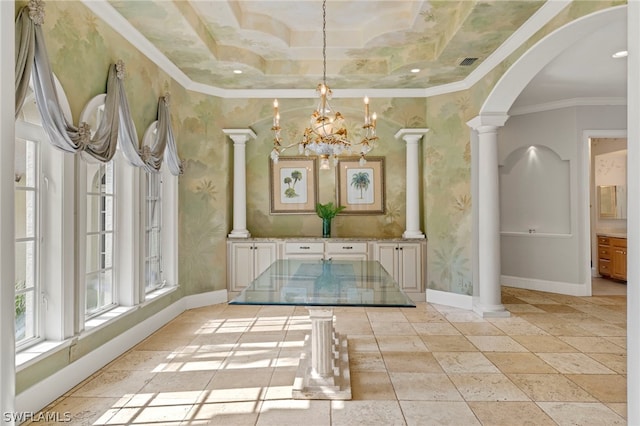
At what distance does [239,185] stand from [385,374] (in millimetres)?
3595

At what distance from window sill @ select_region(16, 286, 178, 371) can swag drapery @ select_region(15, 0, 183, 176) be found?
55.4 inches

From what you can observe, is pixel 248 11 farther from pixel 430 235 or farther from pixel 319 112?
pixel 430 235

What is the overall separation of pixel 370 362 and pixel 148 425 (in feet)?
5.88

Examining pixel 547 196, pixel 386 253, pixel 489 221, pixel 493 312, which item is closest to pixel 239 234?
pixel 386 253

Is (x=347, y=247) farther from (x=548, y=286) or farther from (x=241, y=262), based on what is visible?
(x=548, y=286)

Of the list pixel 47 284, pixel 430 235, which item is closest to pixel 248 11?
pixel 47 284

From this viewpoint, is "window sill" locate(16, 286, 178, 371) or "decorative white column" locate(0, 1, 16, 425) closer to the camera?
"decorative white column" locate(0, 1, 16, 425)

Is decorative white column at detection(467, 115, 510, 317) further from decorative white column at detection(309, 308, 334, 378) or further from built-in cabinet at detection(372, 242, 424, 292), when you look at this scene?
decorative white column at detection(309, 308, 334, 378)

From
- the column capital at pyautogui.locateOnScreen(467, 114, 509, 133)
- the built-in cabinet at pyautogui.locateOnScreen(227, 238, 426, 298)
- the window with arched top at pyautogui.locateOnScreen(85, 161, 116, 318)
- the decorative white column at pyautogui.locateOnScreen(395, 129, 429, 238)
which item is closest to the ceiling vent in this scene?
the column capital at pyautogui.locateOnScreen(467, 114, 509, 133)

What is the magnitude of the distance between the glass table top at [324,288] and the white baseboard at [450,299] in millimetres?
2178

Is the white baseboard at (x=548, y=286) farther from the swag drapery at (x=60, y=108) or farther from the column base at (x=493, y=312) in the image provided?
the swag drapery at (x=60, y=108)

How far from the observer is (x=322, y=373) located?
2850 millimetres

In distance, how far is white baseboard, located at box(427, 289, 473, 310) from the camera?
5.18 meters

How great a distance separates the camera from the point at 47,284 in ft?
9.27
